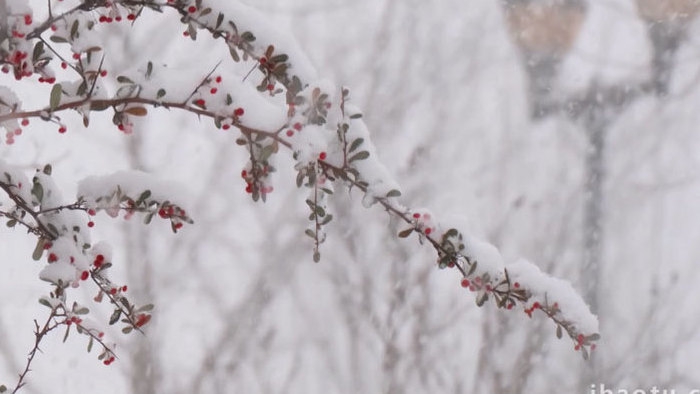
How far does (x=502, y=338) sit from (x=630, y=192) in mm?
1686

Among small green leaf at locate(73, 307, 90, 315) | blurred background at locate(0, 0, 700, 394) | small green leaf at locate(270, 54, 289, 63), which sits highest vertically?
blurred background at locate(0, 0, 700, 394)

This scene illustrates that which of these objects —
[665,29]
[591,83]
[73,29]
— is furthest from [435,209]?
[73,29]

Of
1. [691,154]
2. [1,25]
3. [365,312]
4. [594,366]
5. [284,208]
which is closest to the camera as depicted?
[1,25]

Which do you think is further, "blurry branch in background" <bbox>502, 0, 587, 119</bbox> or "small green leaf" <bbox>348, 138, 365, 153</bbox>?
"blurry branch in background" <bbox>502, 0, 587, 119</bbox>

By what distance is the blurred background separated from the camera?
5207 mm

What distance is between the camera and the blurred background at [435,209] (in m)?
5.21

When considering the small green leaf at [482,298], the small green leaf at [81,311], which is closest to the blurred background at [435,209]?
the small green leaf at [81,311]

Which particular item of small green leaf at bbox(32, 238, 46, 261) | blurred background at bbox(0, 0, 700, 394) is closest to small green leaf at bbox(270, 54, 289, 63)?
small green leaf at bbox(32, 238, 46, 261)

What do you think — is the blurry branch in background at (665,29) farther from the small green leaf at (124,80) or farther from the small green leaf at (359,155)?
the small green leaf at (124,80)

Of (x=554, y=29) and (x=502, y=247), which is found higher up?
(x=554, y=29)

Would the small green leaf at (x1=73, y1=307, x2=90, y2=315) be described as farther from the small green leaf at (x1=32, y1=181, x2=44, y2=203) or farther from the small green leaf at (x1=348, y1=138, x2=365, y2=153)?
the small green leaf at (x1=348, y1=138, x2=365, y2=153)

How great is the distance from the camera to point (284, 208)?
570cm

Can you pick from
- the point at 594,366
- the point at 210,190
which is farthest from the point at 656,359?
the point at 210,190

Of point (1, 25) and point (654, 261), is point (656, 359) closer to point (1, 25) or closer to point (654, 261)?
point (654, 261)
